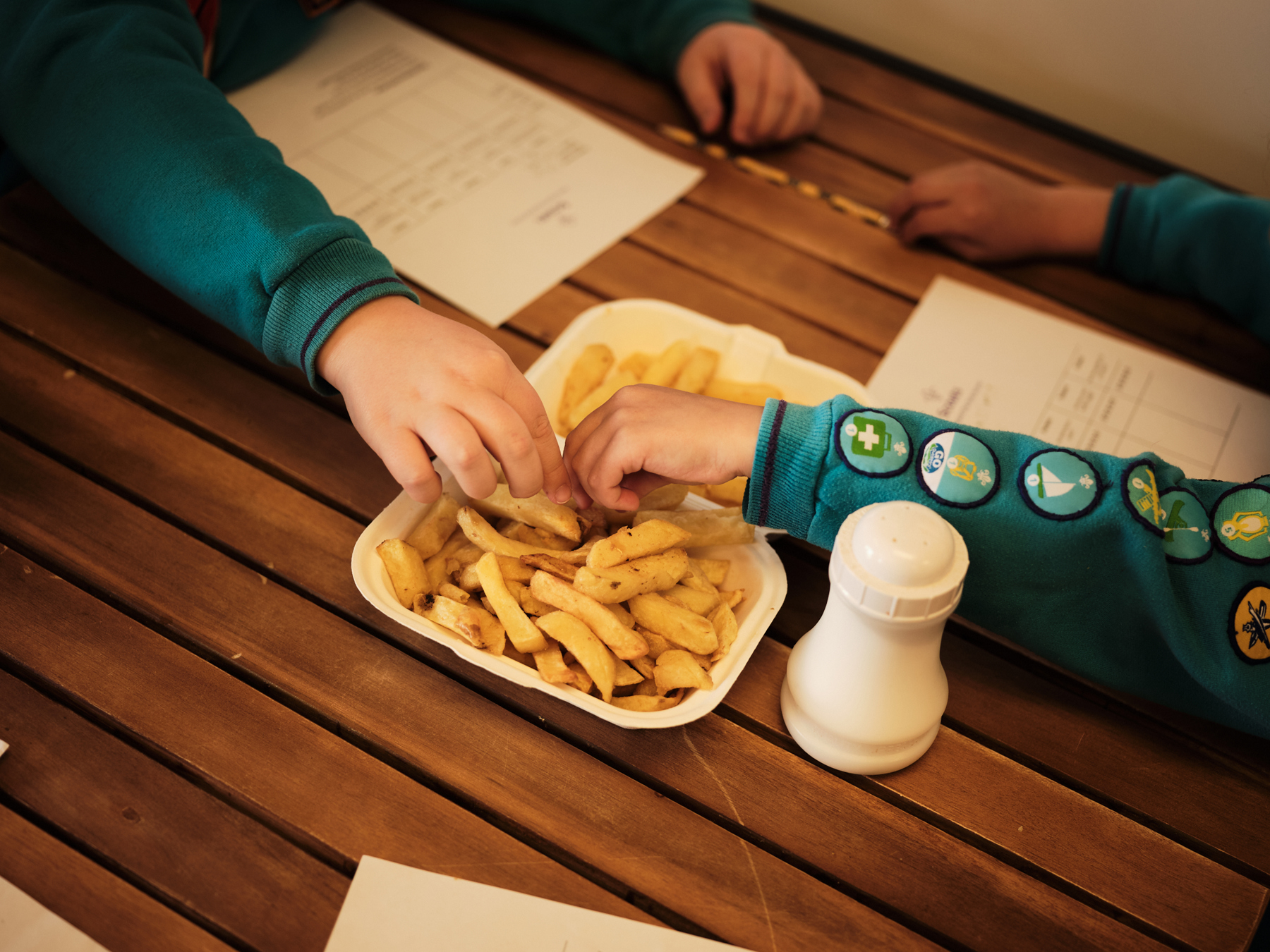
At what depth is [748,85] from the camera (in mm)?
1271

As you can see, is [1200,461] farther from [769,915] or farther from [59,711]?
[59,711]

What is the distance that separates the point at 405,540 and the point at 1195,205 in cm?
103

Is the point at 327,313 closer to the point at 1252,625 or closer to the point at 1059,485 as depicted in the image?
the point at 1059,485

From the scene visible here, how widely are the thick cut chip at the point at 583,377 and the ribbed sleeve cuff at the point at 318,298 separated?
18 centimetres

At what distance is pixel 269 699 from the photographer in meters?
0.69

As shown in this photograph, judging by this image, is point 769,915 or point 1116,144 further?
point 1116,144

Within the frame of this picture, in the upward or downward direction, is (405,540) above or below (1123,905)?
above

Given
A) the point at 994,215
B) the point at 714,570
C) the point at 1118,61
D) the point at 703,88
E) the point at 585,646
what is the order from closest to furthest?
the point at 585,646
the point at 714,570
the point at 994,215
the point at 703,88
the point at 1118,61

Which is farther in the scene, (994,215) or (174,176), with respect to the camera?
(994,215)

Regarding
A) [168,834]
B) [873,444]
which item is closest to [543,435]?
[873,444]

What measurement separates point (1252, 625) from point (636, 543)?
1.58 feet

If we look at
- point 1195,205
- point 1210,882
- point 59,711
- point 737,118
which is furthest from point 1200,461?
point 59,711

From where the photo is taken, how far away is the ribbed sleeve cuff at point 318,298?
0.79 meters

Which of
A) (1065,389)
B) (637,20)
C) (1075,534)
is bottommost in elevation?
(1065,389)
